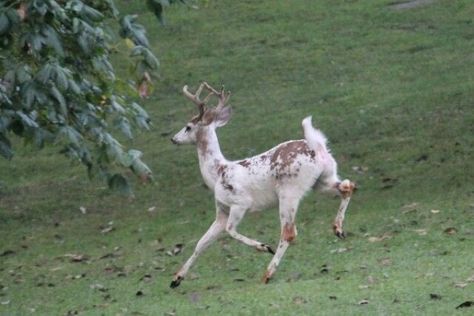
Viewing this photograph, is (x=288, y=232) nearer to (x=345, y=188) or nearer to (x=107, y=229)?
(x=345, y=188)

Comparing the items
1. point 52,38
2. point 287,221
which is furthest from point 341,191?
point 52,38

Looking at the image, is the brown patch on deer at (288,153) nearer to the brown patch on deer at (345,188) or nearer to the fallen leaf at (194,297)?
the brown patch on deer at (345,188)

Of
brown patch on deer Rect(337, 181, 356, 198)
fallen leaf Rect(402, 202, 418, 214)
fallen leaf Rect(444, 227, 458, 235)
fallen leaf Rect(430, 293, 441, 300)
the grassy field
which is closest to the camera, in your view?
fallen leaf Rect(430, 293, 441, 300)

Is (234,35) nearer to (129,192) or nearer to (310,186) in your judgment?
(310,186)

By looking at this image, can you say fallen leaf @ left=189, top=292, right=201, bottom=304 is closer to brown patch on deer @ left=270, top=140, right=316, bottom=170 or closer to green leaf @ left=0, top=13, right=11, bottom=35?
brown patch on deer @ left=270, top=140, right=316, bottom=170

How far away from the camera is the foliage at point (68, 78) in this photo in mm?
6613

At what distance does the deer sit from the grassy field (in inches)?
15.0

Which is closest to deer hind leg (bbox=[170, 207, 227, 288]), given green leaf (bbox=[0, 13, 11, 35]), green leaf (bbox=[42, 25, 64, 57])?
green leaf (bbox=[42, 25, 64, 57])

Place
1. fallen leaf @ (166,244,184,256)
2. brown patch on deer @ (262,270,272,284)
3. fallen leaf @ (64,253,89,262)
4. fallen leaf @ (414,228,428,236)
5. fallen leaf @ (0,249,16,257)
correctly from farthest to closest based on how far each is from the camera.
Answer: fallen leaf @ (0,249,16,257) → fallen leaf @ (64,253,89,262) → fallen leaf @ (166,244,184,256) → fallen leaf @ (414,228,428,236) → brown patch on deer @ (262,270,272,284)

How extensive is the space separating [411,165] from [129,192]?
946 cm

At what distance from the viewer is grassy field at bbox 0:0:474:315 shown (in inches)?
414

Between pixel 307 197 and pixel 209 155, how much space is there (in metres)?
3.92

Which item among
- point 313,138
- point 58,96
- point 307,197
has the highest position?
point 58,96

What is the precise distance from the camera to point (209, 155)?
1184cm
